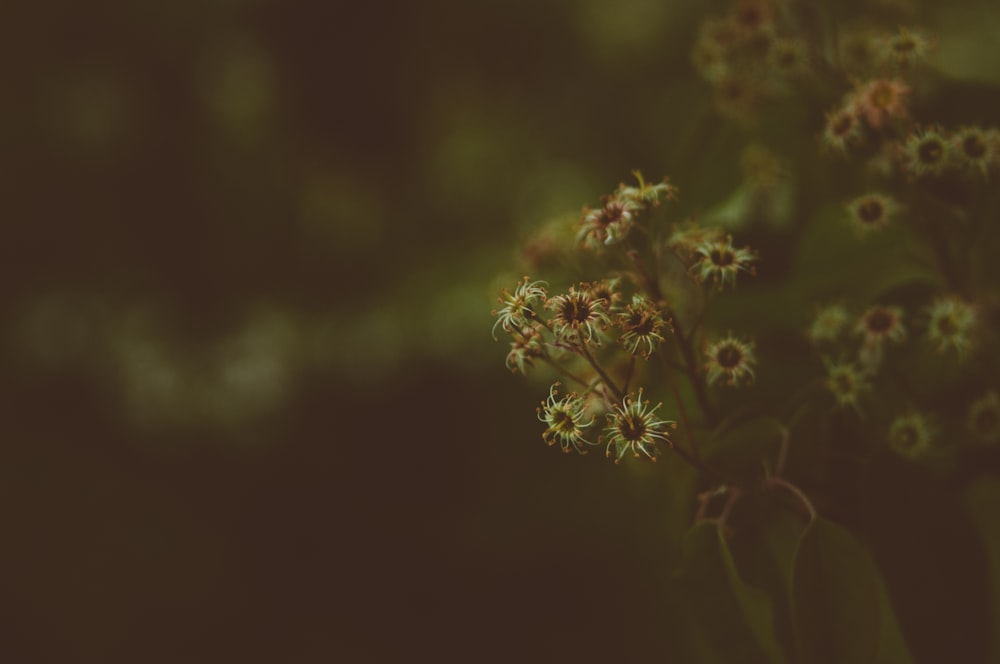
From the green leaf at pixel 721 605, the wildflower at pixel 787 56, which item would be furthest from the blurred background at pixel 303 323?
the green leaf at pixel 721 605

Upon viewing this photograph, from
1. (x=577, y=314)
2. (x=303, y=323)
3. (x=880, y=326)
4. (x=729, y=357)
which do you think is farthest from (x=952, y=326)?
(x=303, y=323)

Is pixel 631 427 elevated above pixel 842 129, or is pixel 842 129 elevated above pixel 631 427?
pixel 842 129

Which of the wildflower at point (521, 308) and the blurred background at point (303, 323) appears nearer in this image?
the wildflower at point (521, 308)

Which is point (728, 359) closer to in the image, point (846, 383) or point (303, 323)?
point (846, 383)

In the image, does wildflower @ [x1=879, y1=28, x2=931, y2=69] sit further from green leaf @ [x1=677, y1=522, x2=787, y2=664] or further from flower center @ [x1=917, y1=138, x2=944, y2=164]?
green leaf @ [x1=677, y1=522, x2=787, y2=664]

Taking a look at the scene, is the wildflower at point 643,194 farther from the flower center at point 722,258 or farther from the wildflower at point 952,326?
the wildflower at point 952,326

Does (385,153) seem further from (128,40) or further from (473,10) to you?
(128,40)
